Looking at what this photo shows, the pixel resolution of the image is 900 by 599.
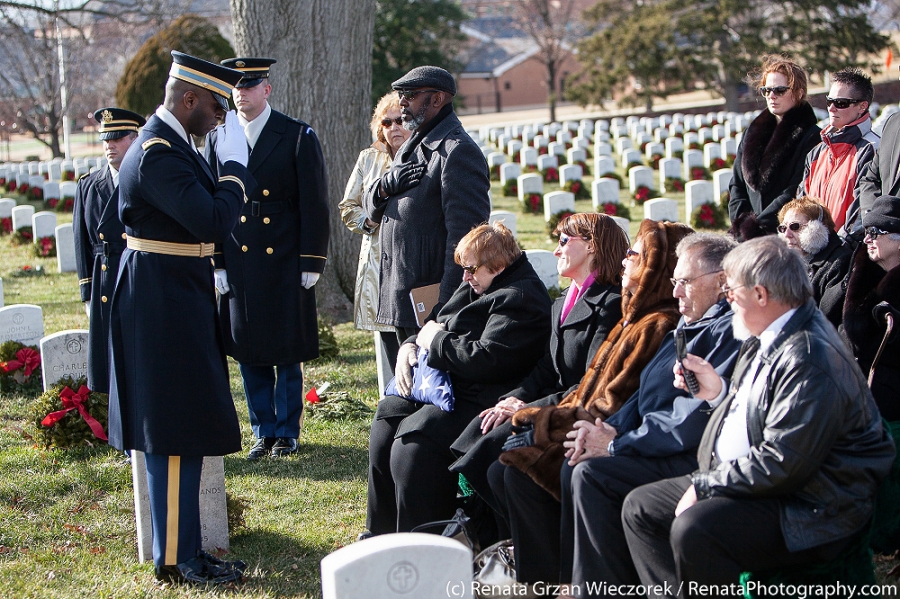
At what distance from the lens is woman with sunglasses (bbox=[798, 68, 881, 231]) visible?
539 cm

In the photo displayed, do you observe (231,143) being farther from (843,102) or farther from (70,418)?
(843,102)

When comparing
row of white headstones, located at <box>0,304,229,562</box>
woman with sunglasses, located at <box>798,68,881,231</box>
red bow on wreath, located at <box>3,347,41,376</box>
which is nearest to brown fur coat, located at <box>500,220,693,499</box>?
row of white headstones, located at <box>0,304,229,562</box>

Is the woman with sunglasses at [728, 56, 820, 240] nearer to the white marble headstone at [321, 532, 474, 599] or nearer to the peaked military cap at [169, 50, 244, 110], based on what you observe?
the peaked military cap at [169, 50, 244, 110]

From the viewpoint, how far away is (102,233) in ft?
18.9

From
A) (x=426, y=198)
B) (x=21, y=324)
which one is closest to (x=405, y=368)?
(x=426, y=198)

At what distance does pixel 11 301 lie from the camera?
458 inches

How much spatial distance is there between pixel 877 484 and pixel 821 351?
470 mm

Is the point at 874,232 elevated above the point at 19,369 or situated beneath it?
elevated above

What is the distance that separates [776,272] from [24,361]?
6.26 m

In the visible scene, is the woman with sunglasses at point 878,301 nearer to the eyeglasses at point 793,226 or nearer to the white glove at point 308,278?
the eyeglasses at point 793,226

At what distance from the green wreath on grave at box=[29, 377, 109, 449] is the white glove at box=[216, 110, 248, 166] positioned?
102 inches

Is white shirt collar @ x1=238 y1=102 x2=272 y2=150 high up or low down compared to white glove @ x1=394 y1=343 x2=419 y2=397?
up

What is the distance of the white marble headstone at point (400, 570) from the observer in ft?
8.73

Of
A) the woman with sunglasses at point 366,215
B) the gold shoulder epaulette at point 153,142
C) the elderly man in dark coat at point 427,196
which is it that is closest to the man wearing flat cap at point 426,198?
the elderly man in dark coat at point 427,196
